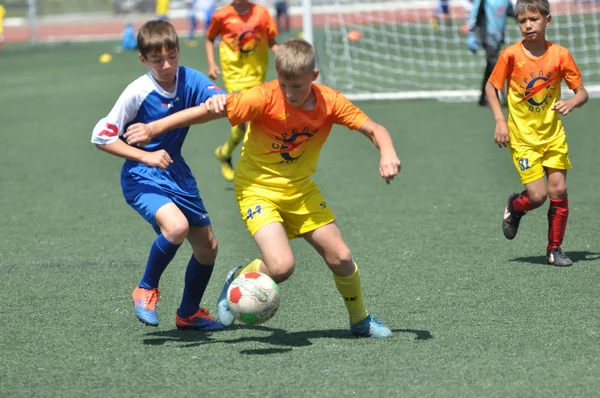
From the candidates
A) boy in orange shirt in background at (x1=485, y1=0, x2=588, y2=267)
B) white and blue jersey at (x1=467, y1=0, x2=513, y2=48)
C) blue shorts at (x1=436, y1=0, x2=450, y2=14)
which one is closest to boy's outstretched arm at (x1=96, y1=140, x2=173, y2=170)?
boy in orange shirt in background at (x1=485, y1=0, x2=588, y2=267)

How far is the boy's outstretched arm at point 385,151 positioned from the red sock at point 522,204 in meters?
2.15

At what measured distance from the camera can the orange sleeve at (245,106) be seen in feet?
15.2

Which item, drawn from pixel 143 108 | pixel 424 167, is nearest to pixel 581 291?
pixel 143 108

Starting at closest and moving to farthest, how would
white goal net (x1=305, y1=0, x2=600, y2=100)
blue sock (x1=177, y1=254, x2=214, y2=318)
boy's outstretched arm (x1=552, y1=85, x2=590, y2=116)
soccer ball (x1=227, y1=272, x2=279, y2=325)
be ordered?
1. soccer ball (x1=227, y1=272, x2=279, y2=325)
2. blue sock (x1=177, y1=254, x2=214, y2=318)
3. boy's outstretched arm (x1=552, y1=85, x2=590, y2=116)
4. white goal net (x1=305, y1=0, x2=600, y2=100)

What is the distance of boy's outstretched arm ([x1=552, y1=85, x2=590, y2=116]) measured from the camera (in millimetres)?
6098

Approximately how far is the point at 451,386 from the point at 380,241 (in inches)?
118

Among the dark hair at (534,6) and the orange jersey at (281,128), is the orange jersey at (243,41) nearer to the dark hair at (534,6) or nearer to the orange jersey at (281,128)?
the dark hair at (534,6)

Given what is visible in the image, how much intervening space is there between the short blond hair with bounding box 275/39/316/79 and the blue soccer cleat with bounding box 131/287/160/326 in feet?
4.21

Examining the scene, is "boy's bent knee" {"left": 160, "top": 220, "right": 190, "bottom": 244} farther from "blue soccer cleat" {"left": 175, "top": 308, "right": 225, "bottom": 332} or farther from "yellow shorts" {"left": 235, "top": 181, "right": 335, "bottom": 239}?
"blue soccer cleat" {"left": 175, "top": 308, "right": 225, "bottom": 332}

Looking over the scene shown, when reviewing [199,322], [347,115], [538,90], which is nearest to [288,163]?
[347,115]

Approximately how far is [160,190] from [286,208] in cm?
64

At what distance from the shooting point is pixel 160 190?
494cm

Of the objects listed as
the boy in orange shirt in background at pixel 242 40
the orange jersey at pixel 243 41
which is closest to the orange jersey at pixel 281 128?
the boy in orange shirt in background at pixel 242 40

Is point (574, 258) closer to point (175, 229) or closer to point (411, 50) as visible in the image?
point (175, 229)
